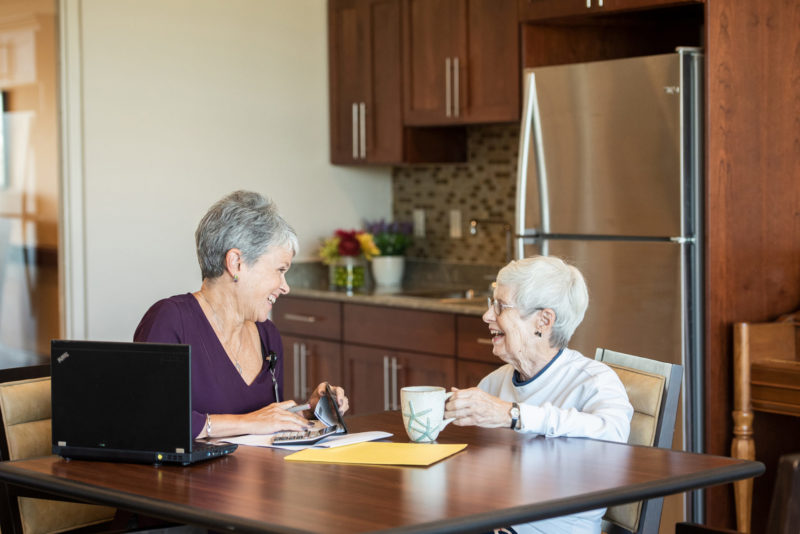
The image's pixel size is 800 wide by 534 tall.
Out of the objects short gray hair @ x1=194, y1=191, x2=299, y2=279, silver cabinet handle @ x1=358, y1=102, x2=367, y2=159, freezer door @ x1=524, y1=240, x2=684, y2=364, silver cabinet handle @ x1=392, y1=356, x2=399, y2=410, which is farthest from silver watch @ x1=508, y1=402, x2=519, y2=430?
silver cabinet handle @ x1=358, y1=102, x2=367, y2=159

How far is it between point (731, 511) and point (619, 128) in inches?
52.1

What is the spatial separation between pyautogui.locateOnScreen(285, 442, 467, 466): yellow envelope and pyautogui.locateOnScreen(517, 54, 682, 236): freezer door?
1.65 meters

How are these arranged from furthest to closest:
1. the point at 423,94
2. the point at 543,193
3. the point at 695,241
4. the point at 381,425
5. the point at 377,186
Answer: the point at 377,186
the point at 423,94
the point at 543,193
the point at 695,241
the point at 381,425

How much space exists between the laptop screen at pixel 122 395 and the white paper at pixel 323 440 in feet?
0.77

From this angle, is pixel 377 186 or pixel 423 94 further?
pixel 377 186

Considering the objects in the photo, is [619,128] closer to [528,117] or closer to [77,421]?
[528,117]

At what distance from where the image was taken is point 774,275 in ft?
11.6

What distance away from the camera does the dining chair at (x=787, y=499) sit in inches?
59.4

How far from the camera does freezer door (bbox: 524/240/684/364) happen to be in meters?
3.41

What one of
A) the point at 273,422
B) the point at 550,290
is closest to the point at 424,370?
the point at 550,290

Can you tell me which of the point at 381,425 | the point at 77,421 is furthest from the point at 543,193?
the point at 77,421

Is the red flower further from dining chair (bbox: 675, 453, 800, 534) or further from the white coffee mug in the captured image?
dining chair (bbox: 675, 453, 800, 534)

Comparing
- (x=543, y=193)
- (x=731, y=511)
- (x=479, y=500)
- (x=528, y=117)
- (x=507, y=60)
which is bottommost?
(x=731, y=511)

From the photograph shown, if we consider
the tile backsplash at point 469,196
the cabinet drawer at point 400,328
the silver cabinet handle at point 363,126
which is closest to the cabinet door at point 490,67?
the tile backsplash at point 469,196
